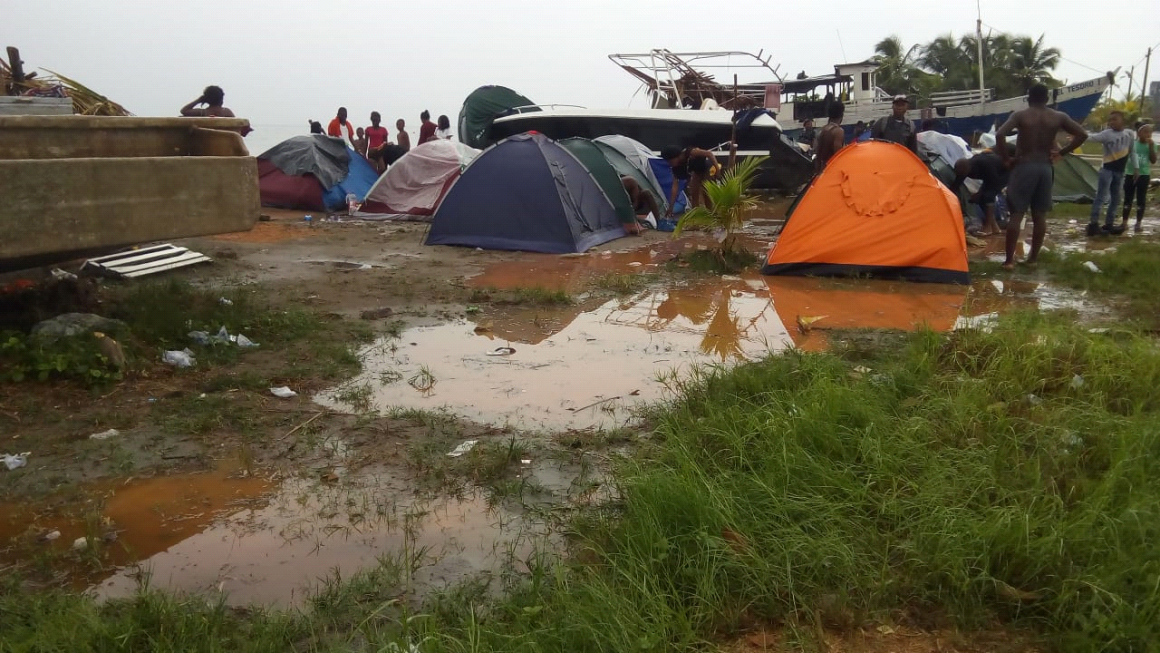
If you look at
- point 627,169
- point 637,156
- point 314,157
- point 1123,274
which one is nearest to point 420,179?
point 314,157

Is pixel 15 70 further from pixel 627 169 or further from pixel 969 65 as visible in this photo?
pixel 969 65

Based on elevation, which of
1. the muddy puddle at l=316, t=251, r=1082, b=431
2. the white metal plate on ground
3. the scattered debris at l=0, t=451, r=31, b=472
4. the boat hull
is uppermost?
the boat hull

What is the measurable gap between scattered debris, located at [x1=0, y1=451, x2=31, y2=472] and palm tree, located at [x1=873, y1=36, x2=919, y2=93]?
34.3 m

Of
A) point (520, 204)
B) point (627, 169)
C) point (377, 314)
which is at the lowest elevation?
point (377, 314)

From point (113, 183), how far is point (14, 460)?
1.89m

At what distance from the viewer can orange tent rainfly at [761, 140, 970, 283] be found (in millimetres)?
7758

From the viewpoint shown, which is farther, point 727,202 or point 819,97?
point 819,97

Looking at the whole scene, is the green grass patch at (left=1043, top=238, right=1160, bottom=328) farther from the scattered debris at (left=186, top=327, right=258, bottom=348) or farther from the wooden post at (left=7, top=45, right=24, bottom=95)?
the wooden post at (left=7, top=45, right=24, bottom=95)

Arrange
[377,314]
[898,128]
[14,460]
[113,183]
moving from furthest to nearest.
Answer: [898,128] < [377,314] < [113,183] < [14,460]

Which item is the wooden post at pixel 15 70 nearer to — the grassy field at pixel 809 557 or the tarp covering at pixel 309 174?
the tarp covering at pixel 309 174

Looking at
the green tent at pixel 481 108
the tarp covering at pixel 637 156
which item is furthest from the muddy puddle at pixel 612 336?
the green tent at pixel 481 108

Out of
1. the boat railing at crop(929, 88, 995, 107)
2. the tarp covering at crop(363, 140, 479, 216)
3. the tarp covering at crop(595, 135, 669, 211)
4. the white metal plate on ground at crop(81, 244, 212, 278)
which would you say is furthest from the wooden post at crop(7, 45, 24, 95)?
the boat railing at crop(929, 88, 995, 107)

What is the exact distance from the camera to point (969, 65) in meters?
36.5

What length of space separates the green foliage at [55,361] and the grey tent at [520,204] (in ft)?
18.5
